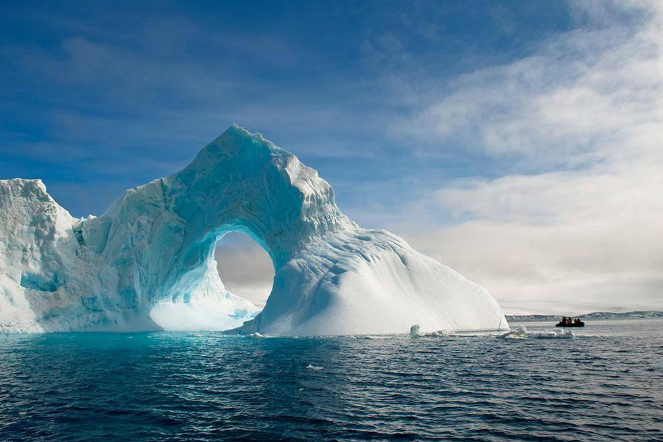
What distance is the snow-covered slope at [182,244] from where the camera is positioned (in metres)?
43.0

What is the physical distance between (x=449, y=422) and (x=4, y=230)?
51.7 metres

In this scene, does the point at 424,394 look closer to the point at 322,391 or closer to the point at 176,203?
the point at 322,391

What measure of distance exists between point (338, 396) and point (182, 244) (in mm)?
38934

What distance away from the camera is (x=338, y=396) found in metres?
14.2

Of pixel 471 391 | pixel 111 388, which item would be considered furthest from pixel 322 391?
pixel 111 388

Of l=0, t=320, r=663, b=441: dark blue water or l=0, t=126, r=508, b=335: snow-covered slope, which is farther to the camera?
l=0, t=126, r=508, b=335: snow-covered slope

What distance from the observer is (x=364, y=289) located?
38.3m

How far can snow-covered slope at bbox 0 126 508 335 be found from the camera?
4297cm

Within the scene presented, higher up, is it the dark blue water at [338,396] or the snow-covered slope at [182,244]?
the snow-covered slope at [182,244]

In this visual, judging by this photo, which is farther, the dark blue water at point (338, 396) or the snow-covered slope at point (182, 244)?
the snow-covered slope at point (182, 244)

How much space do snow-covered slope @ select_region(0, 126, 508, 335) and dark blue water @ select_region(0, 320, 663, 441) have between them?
1811cm

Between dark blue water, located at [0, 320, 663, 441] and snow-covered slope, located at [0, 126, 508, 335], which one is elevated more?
snow-covered slope, located at [0, 126, 508, 335]

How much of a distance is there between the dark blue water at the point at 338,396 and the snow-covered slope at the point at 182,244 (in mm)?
18111

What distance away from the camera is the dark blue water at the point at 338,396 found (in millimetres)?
10555
